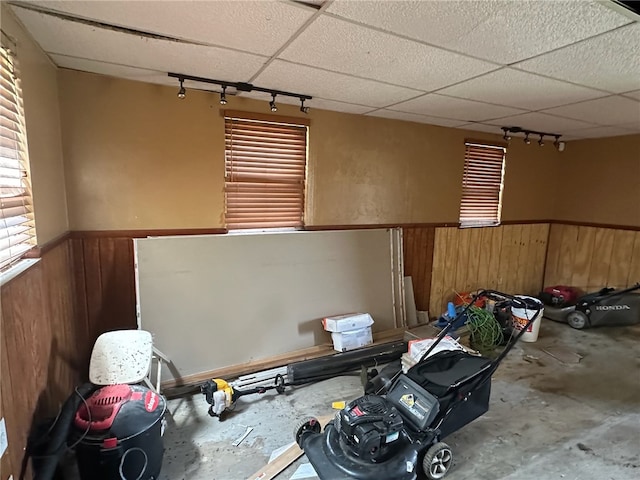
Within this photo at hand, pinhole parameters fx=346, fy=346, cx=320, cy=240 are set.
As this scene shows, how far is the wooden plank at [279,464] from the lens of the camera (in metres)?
1.89

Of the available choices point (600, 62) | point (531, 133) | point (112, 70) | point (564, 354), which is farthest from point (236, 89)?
point (564, 354)

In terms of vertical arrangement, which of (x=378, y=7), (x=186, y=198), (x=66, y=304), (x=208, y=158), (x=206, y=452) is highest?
(x=378, y=7)

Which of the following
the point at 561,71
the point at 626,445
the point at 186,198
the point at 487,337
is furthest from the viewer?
the point at 487,337

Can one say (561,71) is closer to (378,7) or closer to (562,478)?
(378,7)

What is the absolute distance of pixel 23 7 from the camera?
1.48 metres

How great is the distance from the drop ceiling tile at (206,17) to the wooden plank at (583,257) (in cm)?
493

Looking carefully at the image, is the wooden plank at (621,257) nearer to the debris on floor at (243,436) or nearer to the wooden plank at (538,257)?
the wooden plank at (538,257)

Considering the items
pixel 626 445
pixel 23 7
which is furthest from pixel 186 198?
pixel 626 445

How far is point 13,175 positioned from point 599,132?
18.0 feet

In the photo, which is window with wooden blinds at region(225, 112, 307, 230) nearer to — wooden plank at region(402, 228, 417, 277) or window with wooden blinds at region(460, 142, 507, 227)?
wooden plank at region(402, 228, 417, 277)

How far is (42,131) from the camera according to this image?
6.41 ft

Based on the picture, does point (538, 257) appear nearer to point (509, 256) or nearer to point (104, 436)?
point (509, 256)

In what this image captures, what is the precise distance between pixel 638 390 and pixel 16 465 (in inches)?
164

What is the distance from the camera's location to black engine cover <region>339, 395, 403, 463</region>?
1687mm
